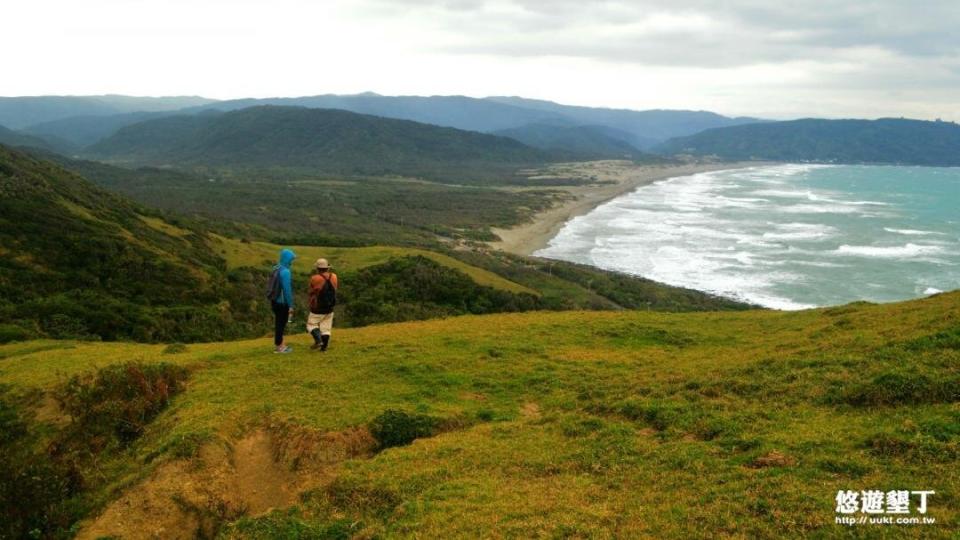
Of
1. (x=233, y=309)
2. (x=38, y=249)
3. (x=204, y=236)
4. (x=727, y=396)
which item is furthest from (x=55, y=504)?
(x=204, y=236)

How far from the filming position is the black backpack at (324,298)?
1445 cm

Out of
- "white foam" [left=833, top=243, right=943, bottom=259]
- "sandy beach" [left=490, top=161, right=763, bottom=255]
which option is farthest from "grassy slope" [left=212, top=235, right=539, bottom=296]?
"white foam" [left=833, top=243, right=943, bottom=259]

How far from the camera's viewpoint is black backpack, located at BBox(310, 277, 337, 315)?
47.4 feet

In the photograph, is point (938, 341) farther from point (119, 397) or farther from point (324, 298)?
point (119, 397)

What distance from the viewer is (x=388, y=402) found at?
12.1 meters

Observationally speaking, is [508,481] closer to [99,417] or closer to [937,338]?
[99,417]

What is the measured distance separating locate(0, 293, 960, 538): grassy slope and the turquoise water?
4512cm

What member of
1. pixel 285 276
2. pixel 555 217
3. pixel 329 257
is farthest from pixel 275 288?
pixel 555 217

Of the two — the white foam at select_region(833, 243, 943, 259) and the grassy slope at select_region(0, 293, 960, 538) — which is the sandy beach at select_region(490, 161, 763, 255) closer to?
the white foam at select_region(833, 243, 943, 259)

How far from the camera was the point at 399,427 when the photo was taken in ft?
36.6

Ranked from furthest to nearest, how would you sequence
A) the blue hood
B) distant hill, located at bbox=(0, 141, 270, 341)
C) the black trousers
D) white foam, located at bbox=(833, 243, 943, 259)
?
white foam, located at bbox=(833, 243, 943, 259) → distant hill, located at bbox=(0, 141, 270, 341) → the black trousers → the blue hood

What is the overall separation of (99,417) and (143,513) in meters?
3.78

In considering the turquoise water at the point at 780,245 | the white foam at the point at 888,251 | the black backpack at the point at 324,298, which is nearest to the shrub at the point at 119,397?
the black backpack at the point at 324,298

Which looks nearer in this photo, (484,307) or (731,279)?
(484,307)
